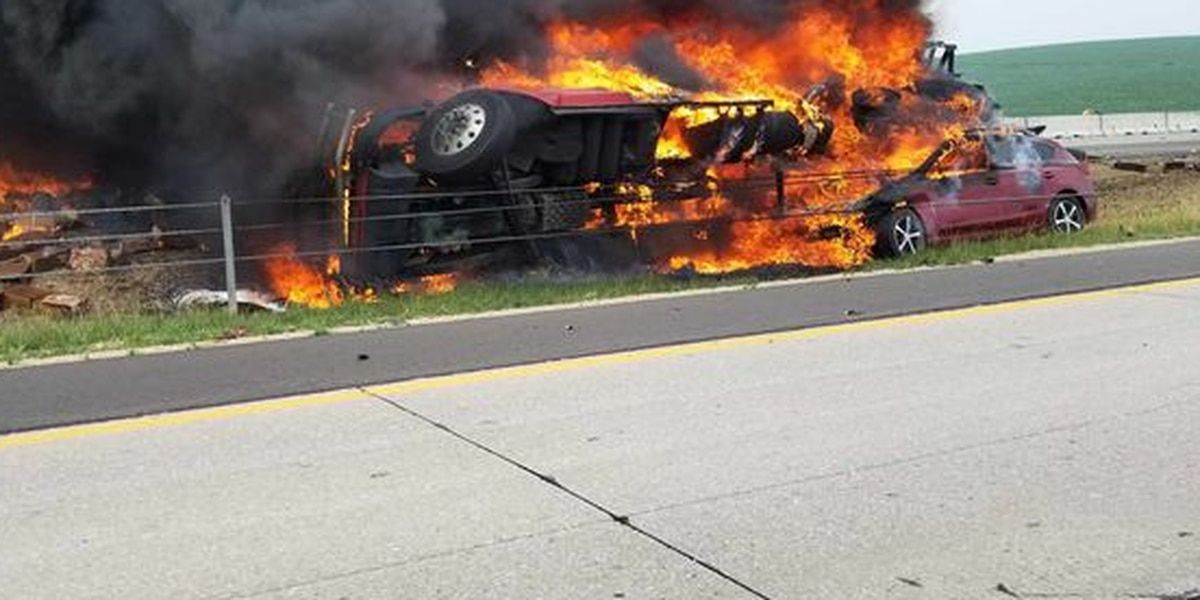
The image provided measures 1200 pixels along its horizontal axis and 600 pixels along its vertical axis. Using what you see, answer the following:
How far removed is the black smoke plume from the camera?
1349 cm

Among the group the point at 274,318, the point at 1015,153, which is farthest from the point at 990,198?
the point at 274,318

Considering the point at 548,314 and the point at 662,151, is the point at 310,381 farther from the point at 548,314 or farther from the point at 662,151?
the point at 662,151

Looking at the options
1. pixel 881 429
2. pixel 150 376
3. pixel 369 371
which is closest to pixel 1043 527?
pixel 881 429

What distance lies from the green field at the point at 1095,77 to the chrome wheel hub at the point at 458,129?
65.6 feet

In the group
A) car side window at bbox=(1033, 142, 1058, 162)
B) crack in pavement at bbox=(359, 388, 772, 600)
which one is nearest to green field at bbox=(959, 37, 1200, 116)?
car side window at bbox=(1033, 142, 1058, 162)

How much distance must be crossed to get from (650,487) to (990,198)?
1029 centimetres

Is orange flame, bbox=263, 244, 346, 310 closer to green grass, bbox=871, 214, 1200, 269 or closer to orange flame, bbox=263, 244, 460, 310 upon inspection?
orange flame, bbox=263, 244, 460, 310

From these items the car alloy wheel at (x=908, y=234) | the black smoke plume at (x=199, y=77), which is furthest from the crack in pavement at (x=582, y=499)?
the car alloy wheel at (x=908, y=234)

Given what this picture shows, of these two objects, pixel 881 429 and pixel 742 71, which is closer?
pixel 881 429

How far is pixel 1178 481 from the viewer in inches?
180

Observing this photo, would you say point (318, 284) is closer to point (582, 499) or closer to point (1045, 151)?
point (582, 499)

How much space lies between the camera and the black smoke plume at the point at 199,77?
13492 millimetres

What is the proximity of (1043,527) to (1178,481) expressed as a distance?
0.80m

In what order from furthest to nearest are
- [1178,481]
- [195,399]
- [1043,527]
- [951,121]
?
[951,121] → [195,399] → [1178,481] → [1043,527]
